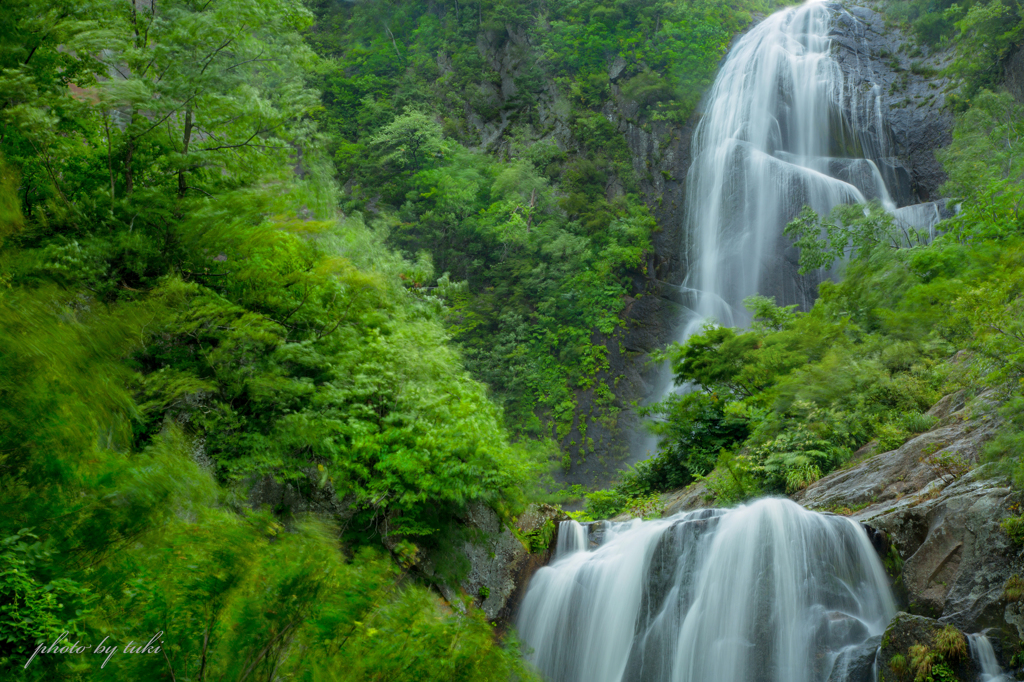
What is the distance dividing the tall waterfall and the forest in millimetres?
1925

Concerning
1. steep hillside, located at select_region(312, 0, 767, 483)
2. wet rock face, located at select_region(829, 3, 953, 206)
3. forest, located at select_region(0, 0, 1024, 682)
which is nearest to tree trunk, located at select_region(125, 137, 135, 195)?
forest, located at select_region(0, 0, 1024, 682)

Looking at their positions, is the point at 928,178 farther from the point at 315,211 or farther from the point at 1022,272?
the point at 315,211

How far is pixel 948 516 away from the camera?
228 inches

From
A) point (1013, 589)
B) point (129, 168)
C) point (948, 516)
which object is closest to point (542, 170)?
point (129, 168)

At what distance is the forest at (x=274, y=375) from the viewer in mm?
2330

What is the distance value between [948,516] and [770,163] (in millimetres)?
17746

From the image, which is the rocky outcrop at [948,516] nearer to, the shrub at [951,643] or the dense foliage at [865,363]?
the shrub at [951,643]

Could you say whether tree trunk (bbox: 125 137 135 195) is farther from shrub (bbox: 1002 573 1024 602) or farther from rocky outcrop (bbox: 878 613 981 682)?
shrub (bbox: 1002 573 1024 602)

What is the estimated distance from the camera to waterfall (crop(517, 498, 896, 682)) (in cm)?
612

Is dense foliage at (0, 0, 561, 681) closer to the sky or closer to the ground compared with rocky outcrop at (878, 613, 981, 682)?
closer to the sky

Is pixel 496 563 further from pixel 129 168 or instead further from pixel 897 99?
pixel 897 99

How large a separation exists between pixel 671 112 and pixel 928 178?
31.4 ft

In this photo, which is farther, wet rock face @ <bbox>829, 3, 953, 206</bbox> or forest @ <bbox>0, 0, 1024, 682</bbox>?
wet rock face @ <bbox>829, 3, 953, 206</bbox>

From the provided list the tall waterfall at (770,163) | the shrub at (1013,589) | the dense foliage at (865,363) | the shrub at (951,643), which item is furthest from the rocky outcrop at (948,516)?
the tall waterfall at (770,163)
